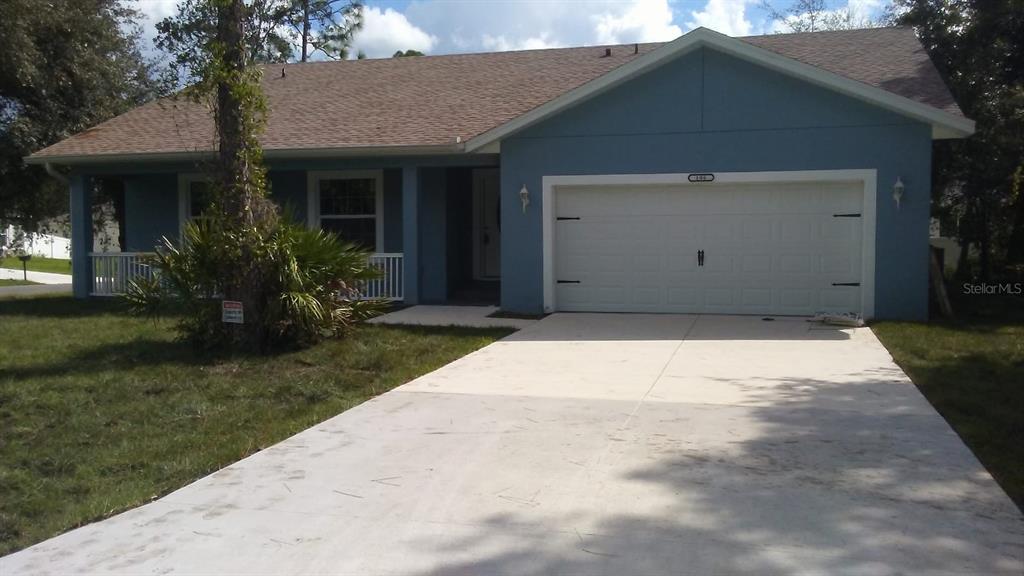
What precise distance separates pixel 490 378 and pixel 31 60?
1503 centimetres

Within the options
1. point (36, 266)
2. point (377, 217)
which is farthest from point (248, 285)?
point (36, 266)

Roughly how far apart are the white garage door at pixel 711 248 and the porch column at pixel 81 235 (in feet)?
30.3

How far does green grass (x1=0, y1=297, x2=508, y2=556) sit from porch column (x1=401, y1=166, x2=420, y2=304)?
301 cm

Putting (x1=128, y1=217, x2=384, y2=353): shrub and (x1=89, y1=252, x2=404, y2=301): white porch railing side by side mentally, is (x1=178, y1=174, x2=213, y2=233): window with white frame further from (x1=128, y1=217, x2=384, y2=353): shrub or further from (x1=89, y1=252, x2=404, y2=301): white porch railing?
(x1=128, y1=217, x2=384, y2=353): shrub

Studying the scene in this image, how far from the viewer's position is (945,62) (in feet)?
57.8

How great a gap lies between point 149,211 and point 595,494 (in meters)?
15.5

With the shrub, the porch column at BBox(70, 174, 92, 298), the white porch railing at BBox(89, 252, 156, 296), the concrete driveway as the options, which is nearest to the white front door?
the white porch railing at BBox(89, 252, 156, 296)

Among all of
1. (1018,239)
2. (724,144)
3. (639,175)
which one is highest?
(724,144)

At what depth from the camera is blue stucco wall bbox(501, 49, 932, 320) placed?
42.1ft

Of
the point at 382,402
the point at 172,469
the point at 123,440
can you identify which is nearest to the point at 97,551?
the point at 172,469

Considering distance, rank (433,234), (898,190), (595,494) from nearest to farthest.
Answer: (595,494) < (898,190) < (433,234)

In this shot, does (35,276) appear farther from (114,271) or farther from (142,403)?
(142,403)

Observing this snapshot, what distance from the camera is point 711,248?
14.0 m

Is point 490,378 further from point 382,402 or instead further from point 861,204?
point 861,204
